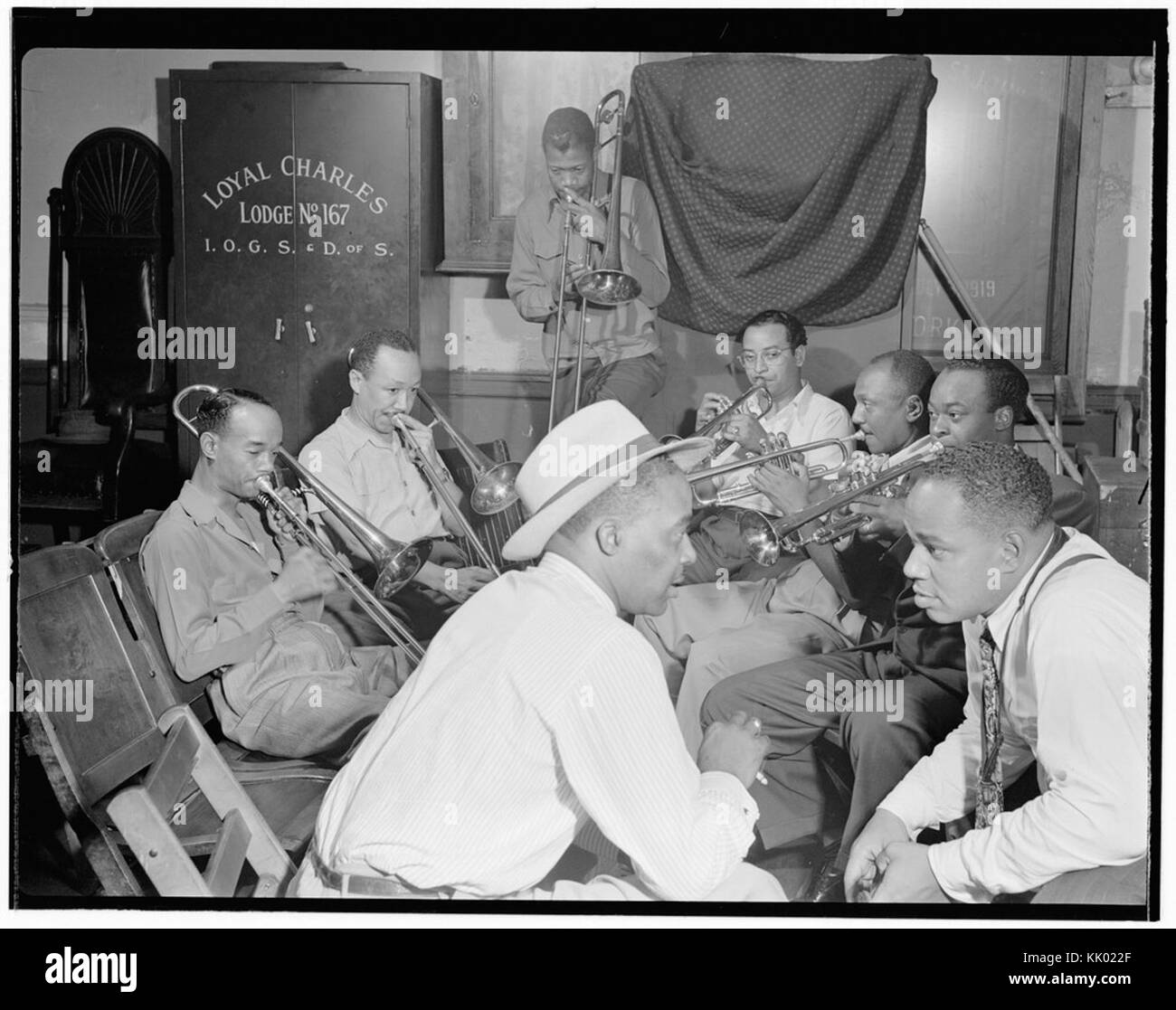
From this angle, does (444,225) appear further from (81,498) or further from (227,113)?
(81,498)

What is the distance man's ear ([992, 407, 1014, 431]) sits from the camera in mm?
3900

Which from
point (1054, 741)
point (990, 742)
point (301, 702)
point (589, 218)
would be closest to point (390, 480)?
point (301, 702)

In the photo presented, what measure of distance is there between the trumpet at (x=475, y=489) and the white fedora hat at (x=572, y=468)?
452 mm

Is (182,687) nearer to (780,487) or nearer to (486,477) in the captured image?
(486,477)

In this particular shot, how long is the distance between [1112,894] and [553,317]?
2273 millimetres

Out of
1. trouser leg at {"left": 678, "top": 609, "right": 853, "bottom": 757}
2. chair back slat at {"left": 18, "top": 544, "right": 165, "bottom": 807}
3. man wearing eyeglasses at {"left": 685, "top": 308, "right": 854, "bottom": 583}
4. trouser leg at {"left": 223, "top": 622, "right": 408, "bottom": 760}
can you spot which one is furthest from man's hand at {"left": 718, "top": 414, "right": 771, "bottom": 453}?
chair back slat at {"left": 18, "top": 544, "right": 165, "bottom": 807}

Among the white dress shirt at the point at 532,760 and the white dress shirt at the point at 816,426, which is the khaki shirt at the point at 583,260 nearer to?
the white dress shirt at the point at 816,426

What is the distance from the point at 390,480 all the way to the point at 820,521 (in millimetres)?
1249

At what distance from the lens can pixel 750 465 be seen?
3938 mm

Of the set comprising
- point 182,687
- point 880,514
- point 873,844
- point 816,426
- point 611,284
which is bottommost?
point 873,844

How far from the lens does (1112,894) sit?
3812mm

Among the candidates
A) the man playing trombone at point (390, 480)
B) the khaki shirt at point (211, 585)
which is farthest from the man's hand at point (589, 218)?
the khaki shirt at point (211, 585)

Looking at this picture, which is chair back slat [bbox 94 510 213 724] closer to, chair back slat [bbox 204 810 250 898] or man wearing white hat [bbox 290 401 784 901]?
chair back slat [bbox 204 810 250 898]

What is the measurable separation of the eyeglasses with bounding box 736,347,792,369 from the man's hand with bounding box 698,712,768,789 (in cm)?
105
